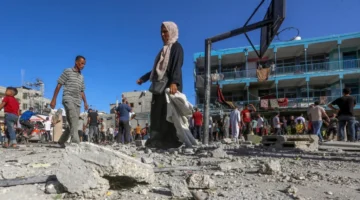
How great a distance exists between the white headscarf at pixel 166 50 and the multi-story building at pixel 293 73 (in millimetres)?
21171

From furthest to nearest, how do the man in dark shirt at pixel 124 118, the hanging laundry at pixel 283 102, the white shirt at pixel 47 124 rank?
the hanging laundry at pixel 283 102 < the white shirt at pixel 47 124 < the man in dark shirt at pixel 124 118

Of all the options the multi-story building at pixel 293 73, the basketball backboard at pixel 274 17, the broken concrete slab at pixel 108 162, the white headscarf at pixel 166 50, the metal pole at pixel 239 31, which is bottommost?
the broken concrete slab at pixel 108 162

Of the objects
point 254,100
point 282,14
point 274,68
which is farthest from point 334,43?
point 282,14

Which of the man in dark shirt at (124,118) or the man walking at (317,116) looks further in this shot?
the man in dark shirt at (124,118)

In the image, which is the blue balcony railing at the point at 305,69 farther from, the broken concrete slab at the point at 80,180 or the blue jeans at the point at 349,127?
the broken concrete slab at the point at 80,180

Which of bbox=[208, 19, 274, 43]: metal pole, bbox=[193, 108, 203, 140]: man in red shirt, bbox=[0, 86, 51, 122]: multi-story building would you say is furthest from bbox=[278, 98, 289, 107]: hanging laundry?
bbox=[0, 86, 51, 122]: multi-story building

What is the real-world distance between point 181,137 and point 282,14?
4.14 meters

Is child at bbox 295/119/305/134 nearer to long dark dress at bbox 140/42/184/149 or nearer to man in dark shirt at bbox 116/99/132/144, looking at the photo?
man in dark shirt at bbox 116/99/132/144

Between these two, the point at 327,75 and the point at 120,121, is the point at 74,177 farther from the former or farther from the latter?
the point at 327,75

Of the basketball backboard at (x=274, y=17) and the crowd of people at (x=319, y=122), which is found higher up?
the basketball backboard at (x=274, y=17)

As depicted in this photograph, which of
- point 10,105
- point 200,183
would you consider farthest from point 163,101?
point 10,105

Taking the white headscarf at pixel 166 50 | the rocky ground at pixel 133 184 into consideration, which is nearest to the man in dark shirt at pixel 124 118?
the white headscarf at pixel 166 50

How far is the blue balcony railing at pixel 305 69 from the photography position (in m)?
25.6

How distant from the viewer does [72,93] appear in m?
5.21
